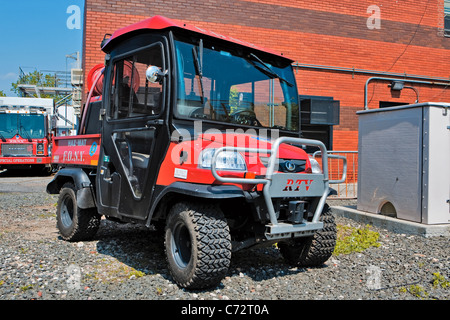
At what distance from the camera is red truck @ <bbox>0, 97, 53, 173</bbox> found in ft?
54.6

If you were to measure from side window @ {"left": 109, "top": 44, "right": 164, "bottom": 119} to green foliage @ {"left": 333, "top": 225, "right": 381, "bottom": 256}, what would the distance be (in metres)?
3.05

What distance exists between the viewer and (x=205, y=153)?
371 centimetres

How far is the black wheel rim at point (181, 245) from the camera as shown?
3.96 meters

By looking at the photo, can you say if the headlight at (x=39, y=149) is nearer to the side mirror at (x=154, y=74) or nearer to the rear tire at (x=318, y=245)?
the side mirror at (x=154, y=74)

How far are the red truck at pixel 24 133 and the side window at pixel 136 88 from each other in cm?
1339

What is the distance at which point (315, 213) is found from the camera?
4.07 m

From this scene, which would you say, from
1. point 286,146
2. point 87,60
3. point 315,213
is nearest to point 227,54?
point 286,146

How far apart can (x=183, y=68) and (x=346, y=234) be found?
12.7 ft

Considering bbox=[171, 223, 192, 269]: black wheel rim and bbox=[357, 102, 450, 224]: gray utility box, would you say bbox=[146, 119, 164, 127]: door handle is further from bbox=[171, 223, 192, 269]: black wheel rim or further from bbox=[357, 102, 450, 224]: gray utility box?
bbox=[357, 102, 450, 224]: gray utility box

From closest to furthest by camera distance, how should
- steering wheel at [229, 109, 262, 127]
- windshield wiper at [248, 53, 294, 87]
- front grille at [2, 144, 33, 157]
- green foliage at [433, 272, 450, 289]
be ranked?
green foliage at [433, 272, 450, 289]
steering wheel at [229, 109, 262, 127]
windshield wiper at [248, 53, 294, 87]
front grille at [2, 144, 33, 157]

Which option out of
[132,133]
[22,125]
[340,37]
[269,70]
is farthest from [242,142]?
[22,125]

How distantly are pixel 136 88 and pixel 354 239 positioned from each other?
3716 millimetres

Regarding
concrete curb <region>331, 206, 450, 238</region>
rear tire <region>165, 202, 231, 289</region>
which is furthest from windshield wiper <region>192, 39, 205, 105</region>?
concrete curb <region>331, 206, 450, 238</region>
